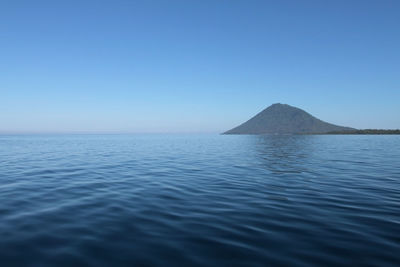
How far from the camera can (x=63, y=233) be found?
Answer: 6.53m

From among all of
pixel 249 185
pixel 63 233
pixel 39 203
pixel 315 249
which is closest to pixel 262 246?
pixel 315 249

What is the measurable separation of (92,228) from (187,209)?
3.49 meters

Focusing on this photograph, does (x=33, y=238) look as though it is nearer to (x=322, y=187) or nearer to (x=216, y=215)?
(x=216, y=215)

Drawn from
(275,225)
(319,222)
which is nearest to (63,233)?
(275,225)

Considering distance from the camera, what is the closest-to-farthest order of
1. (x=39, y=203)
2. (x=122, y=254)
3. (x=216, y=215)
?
1. (x=122, y=254)
2. (x=216, y=215)
3. (x=39, y=203)

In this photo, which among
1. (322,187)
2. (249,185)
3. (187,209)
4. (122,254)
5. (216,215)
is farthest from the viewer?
(249,185)

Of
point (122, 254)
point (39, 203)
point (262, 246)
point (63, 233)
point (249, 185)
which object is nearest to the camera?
point (122, 254)

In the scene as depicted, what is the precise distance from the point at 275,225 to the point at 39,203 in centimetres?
979

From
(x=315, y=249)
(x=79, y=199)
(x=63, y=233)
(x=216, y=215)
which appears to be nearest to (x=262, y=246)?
(x=315, y=249)

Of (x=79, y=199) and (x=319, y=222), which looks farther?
(x=79, y=199)

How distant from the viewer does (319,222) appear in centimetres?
740

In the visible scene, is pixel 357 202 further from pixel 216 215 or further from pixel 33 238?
pixel 33 238

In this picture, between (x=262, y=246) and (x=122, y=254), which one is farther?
(x=262, y=246)

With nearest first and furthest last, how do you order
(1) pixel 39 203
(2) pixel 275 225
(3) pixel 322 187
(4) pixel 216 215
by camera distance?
1. (2) pixel 275 225
2. (4) pixel 216 215
3. (1) pixel 39 203
4. (3) pixel 322 187
